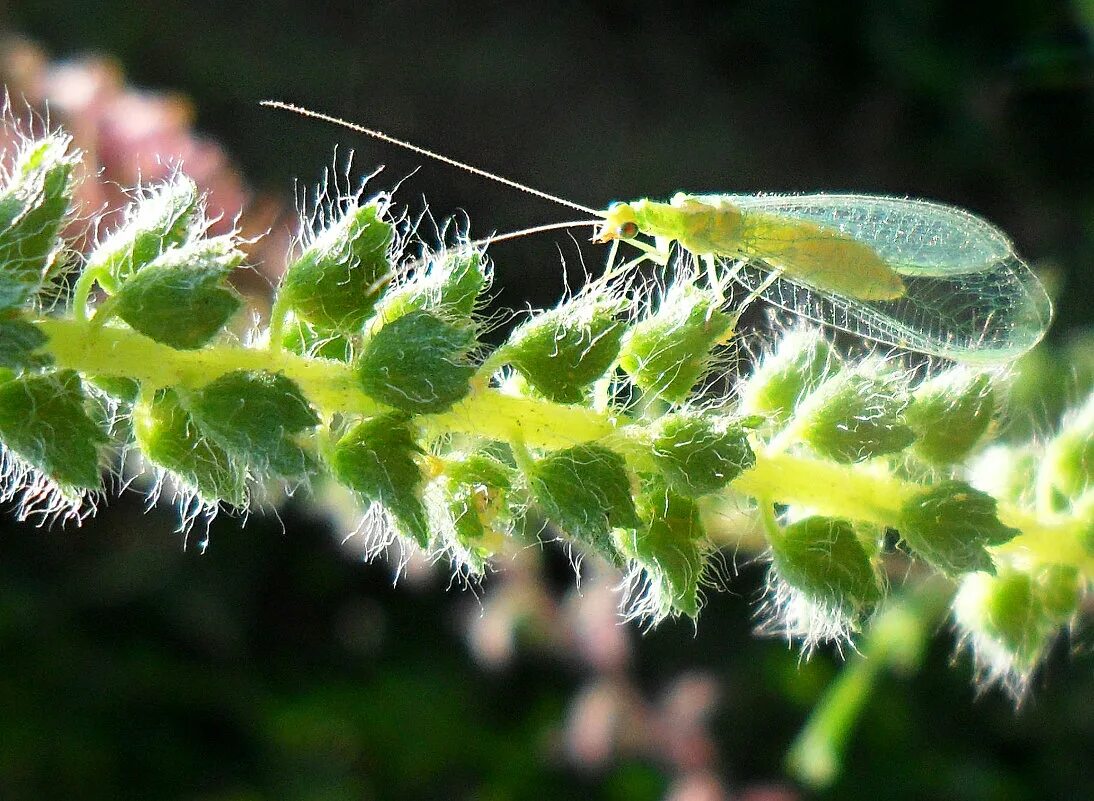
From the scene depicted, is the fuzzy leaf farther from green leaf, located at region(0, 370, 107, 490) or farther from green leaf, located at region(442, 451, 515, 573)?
green leaf, located at region(0, 370, 107, 490)

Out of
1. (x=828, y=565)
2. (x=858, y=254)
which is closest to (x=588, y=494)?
(x=828, y=565)

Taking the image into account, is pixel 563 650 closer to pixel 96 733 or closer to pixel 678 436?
pixel 96 733

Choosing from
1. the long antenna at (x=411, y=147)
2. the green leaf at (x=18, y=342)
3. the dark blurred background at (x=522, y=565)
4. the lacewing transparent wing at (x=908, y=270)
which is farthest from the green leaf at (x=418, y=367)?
the dark blurred background at (x=522, y=565)

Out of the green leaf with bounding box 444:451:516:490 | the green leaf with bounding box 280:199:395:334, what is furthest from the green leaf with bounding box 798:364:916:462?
the green leaf with bounding box 280:199:395:334

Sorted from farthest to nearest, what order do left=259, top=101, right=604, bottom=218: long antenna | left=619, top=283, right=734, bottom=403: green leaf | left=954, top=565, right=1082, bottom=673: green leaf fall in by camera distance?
left=259, top=101, right=604, bottom=218: long antenna → left=954, top=565, right=1082, bottom=673: green leaf → left=619, top=283, right=734, bottom=403: green leaf

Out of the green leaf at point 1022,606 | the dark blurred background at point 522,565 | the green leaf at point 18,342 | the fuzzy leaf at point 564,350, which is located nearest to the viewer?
the green leaf at point 18,342

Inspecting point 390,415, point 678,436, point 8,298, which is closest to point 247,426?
point 390,415

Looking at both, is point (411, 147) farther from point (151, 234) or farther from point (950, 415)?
point (950, 415)

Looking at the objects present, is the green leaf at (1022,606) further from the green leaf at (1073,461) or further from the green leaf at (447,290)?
the green leaf at (447,290)
